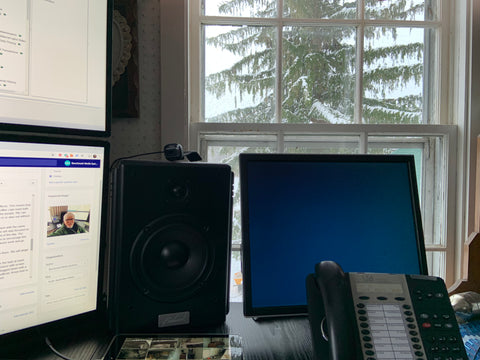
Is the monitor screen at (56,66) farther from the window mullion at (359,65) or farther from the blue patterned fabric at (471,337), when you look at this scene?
the blue patterned fabric at (471,337)

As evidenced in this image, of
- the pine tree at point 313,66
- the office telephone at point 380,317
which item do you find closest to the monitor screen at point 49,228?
the office telephone at point 380,317

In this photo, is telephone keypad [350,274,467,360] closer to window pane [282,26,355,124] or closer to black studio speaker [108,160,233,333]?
black studio speaker [108,160,233,333]

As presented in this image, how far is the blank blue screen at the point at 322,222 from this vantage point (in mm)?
670

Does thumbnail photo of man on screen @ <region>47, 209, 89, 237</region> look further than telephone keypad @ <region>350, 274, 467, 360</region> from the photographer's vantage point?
Yes

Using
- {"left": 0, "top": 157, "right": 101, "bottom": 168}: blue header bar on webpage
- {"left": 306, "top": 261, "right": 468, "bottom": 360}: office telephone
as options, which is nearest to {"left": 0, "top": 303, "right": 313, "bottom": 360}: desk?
{"left": 306, "top": 261, "right": 468, "bottom": 360}: office telephone

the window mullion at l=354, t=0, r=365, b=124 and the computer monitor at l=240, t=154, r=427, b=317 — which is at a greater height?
the window mullion at l=354, t=0, r=365, b=124

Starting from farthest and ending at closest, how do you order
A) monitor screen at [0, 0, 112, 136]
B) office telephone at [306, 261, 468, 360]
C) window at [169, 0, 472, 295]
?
window at [169, 0, 472, 295] → monitor screen at [0, 0, 112, 136] → office telephone at [306, 261, 468, 360]

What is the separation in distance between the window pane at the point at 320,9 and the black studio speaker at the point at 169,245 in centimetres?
70

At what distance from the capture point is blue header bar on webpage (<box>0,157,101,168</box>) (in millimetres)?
548

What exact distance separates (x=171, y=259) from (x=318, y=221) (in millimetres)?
322

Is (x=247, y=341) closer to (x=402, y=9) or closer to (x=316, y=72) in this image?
(x=316, y=72)

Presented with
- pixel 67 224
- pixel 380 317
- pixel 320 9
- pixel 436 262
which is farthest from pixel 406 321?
pixel 320 9

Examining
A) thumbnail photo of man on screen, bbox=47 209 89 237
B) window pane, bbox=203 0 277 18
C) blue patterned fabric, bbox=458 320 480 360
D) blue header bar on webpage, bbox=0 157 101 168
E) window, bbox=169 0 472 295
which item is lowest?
blue patterned fabric, bbox=458 320 480 360

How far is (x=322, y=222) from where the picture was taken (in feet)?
2.27
